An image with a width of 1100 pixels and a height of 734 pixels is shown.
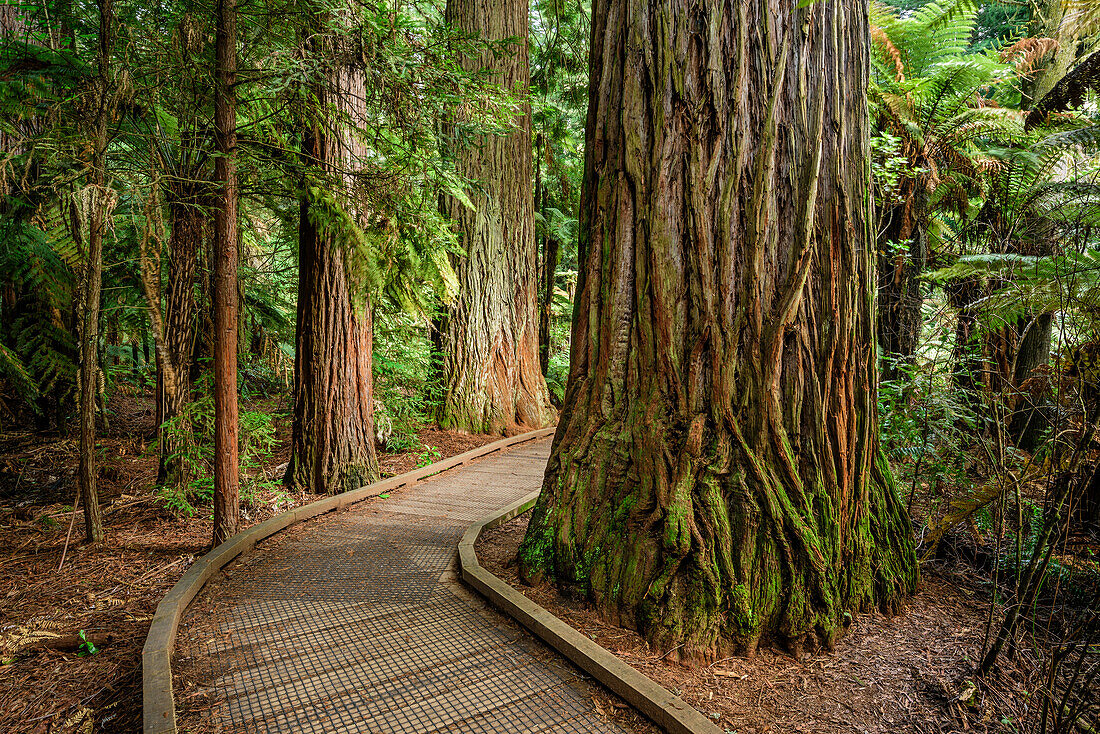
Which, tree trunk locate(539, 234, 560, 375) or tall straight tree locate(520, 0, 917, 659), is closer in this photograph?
tall straight tree locate(520, 0, 917, 659)

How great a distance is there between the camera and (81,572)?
426cm

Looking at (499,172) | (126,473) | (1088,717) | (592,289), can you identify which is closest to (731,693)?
(1088,717)

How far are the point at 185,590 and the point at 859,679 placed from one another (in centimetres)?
381

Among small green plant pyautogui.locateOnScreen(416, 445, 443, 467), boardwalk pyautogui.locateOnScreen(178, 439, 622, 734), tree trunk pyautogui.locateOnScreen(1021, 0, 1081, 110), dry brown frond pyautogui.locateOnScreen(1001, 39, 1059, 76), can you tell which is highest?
tree trunk pyautogui.locateOnScreen(1021, 0, 1081, 110)

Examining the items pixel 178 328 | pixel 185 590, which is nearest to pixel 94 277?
pixel 178 328

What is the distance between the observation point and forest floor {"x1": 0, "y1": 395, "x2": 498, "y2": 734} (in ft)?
9.09

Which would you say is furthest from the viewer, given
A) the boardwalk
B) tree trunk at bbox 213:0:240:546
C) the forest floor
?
tree trunk at bbox 213:0:240:546

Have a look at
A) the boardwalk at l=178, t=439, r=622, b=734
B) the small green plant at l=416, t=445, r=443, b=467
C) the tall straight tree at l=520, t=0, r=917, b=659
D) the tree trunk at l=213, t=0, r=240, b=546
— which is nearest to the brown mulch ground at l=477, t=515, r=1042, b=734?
the tall straight tree at l=520, t=0, r=917, b=659

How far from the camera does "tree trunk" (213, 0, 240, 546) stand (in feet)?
13.9

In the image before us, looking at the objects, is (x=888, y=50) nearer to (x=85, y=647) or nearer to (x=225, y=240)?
(x=225, y=240)

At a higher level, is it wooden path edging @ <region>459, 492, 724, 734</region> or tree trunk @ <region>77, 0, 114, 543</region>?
tree trunk @ <region>77, 0, 114, 543</region>

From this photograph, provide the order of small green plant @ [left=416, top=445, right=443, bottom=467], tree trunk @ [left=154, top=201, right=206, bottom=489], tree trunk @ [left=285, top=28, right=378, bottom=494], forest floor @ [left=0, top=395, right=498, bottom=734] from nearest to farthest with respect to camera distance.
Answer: forest floor @ [left=0, top=395, right=498, bottom=734] < tree trunk @ [left=154, top=201, right=206, bottom=489] < tree trunk @ [left=285, top=28, right=378, bottom=494] < small green plant @ [left=416, top=445, right=443, bottom=467]

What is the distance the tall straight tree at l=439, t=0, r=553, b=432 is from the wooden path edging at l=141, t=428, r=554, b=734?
2.31 meters

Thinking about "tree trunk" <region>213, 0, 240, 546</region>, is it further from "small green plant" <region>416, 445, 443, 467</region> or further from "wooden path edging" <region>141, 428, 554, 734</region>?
"small green plant" <region>416, 445, 443, 467</region>
